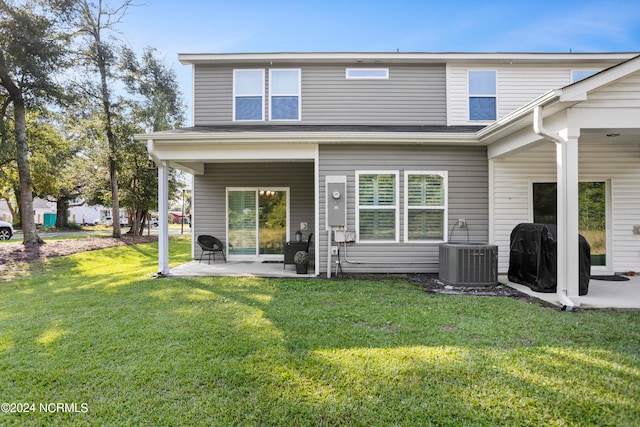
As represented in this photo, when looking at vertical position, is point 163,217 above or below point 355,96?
below

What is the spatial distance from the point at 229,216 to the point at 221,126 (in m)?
2.43

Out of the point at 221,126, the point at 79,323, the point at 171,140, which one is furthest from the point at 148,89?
the point at 79,323

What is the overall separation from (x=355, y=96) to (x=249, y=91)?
112 inches

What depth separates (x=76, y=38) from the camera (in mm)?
12195

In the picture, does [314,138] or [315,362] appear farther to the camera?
[314,138]

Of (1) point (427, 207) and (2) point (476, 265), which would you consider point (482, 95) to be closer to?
(1) point (427, 207)

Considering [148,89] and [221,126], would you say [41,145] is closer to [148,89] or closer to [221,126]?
[148,89]

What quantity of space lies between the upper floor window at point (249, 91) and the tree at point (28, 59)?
21.7ft

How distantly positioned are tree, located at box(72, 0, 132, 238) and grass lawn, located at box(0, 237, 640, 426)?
1101 cm

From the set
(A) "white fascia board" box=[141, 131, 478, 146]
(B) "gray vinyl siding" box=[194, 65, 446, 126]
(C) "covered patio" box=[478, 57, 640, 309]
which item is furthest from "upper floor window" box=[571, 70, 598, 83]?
(A) "white fascia board" box=[141, 131, 478, 146]

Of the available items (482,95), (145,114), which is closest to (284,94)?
(482,95)

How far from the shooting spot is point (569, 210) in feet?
14.4

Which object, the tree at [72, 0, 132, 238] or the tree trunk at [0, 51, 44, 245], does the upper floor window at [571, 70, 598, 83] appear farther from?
the tree trunk at [0, 51, 44, 245]

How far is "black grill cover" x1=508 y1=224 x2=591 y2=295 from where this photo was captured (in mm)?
4965
